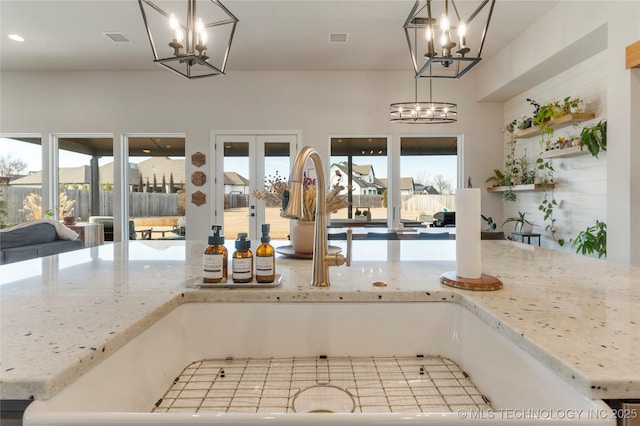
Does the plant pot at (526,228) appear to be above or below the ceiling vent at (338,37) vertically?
below

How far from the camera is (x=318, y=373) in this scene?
882 millimetres

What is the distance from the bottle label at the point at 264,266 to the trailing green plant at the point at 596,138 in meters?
3.33

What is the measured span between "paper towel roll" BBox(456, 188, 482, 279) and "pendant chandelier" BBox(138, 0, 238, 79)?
1.81 m

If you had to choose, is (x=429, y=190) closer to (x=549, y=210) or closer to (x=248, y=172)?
(x=549, y=210)

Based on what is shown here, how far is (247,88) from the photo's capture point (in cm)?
515

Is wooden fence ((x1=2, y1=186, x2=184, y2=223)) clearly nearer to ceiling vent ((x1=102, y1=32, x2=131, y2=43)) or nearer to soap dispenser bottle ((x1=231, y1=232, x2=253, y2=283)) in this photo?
ceiling vent ((x1=102, y1=32, x2=131, y2=43))

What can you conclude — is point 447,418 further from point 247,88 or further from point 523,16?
point 247,88

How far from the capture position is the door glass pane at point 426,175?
532 centimetres

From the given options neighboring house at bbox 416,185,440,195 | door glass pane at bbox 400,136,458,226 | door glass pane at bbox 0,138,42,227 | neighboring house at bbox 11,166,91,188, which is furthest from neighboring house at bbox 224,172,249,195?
door glass pane at bbox 0,138,42,227

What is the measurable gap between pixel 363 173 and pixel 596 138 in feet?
9.50

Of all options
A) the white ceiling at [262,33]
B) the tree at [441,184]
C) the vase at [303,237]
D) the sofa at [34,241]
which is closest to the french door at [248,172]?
the white ceiling at [262,33]

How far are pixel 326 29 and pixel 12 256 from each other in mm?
3774

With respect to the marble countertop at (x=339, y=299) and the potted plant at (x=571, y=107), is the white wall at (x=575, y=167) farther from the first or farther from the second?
the marble countertop at (x=339, y=299)

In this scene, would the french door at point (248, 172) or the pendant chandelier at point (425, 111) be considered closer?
the pendant chandelier at point (425, 111)
